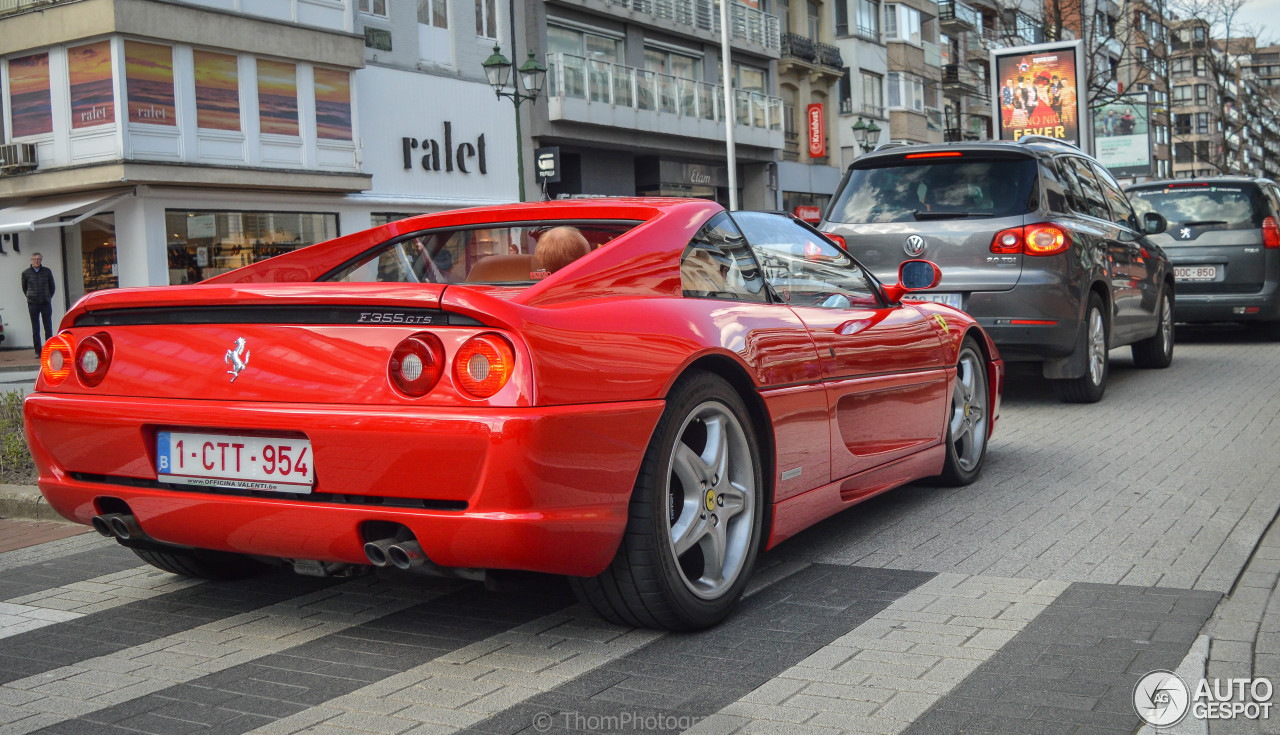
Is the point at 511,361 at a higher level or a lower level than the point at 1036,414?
higher

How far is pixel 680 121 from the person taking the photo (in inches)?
1399

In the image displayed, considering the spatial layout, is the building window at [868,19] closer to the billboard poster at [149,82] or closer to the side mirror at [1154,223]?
the billboard poster at [149,82]

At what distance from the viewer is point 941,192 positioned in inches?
355

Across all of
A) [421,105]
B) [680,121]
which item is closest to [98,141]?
[421,105]

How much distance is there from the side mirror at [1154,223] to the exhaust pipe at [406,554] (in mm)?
9249

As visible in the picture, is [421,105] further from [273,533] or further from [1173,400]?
[273,533]

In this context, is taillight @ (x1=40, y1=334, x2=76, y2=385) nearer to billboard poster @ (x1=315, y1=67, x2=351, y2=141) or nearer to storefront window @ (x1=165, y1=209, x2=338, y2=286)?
storefront window @ (x1=165, y1=209, x2=338, y2=286)

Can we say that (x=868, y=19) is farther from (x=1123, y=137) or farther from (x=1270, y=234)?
(x=1270, y=234)

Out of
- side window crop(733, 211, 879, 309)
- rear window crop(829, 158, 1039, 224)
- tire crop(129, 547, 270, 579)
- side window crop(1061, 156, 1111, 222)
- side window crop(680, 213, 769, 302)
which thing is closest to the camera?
side window crop(680, 213, 769, 302)

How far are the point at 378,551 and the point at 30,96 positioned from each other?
24115 mm

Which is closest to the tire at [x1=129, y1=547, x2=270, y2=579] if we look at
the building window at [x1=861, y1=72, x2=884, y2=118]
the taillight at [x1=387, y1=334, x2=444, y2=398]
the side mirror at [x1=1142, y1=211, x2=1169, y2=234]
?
the taillight at [x1=387, y1=334, x2=444, y2=398]

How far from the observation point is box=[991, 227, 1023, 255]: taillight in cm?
866

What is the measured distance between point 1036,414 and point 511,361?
6.47m

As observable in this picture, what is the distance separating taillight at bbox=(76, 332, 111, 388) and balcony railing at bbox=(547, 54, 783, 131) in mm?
28126
